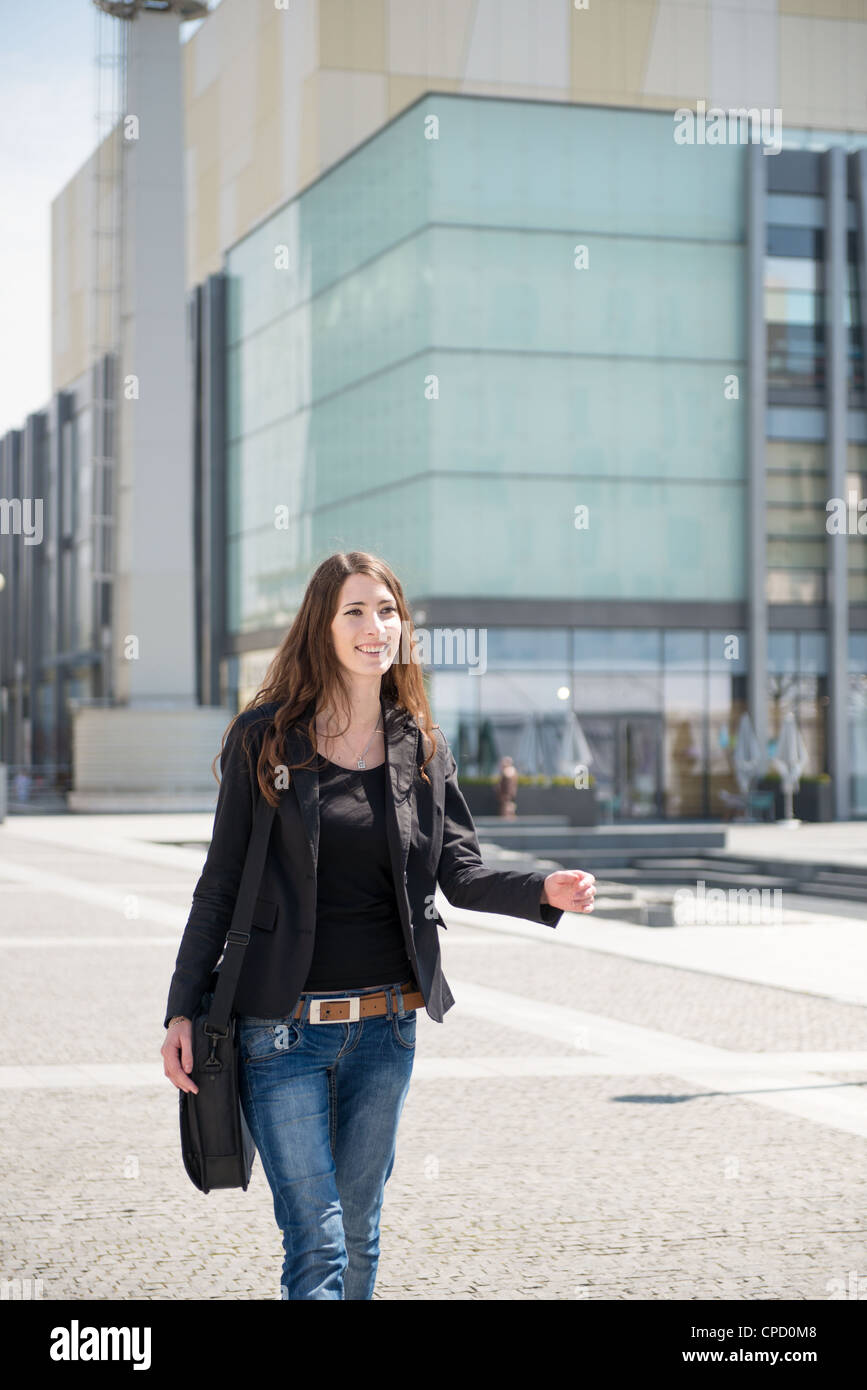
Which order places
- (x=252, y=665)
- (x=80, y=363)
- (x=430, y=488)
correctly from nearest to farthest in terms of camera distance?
(x=430, y=488) < (x=252, y=665) < (x=80, y=363)

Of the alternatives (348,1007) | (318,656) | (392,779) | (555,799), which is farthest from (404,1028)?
(555,799)

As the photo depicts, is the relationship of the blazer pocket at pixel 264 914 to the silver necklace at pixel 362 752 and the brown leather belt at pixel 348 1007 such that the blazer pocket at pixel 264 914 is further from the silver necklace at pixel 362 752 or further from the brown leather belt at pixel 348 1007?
the silver necklace at pixel 362 752

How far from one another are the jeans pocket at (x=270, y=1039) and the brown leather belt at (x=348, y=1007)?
3cm

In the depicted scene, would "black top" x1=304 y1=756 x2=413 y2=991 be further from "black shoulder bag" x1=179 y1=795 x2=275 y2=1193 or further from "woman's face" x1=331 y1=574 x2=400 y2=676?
"woman's face" x1=331 y1=574 x2=400 y2=676

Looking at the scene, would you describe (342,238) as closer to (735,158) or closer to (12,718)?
(735,158)

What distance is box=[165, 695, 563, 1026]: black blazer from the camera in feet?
12.4

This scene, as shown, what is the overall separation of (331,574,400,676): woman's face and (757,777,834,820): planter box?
37.4m

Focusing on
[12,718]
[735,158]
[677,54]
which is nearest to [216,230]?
[677,54]

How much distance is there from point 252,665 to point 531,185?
17300 mm

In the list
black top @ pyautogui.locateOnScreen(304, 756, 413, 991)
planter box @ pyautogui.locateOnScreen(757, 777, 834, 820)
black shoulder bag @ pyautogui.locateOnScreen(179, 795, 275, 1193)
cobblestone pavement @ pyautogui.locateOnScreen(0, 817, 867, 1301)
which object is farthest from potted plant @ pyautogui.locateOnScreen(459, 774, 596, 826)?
black shoulder bag @ pyautogui.locateOnScreen(179, 795, 275, 1193)

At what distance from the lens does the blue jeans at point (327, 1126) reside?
148 inches

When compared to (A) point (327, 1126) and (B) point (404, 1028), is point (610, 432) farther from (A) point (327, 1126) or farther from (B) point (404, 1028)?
(A) point (327, 1126)
